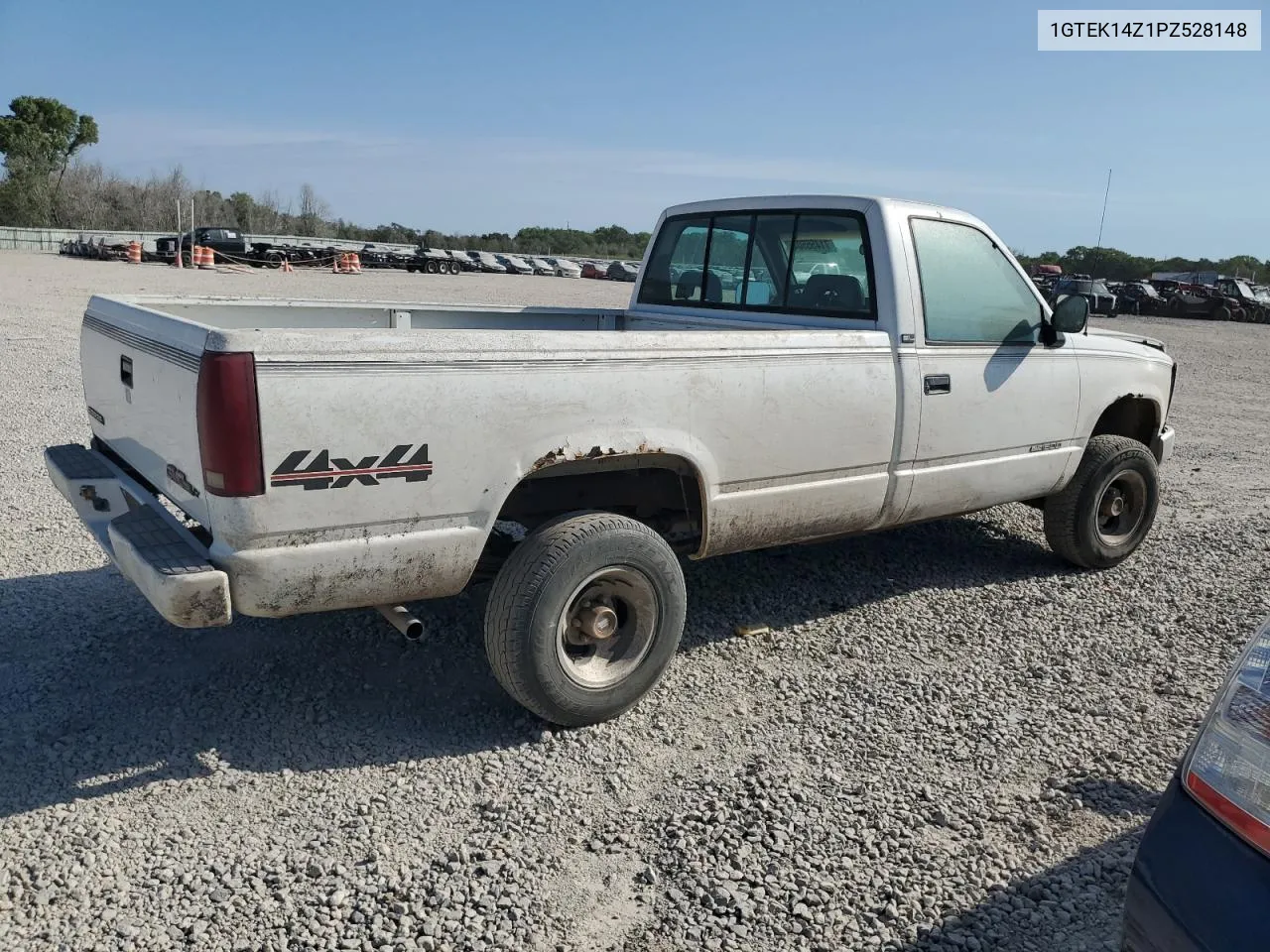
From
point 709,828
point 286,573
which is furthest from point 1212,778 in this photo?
point 286,573

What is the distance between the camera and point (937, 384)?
4688 mm

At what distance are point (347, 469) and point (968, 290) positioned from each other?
325 cm

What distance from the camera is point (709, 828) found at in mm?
3254

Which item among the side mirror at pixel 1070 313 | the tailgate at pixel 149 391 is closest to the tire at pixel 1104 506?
the side mirror at pixel 1070 313

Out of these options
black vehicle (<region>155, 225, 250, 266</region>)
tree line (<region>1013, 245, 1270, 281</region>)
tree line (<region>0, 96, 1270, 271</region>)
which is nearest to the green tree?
tree line (<region>0, 96, 1270, 271</region>)

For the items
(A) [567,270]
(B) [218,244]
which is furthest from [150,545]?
(A) [567,270]

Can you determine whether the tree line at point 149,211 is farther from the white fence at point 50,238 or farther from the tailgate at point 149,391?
the tailgate at point 149,391

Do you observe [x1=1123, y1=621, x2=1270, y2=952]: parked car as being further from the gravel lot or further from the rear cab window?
the rear cab window

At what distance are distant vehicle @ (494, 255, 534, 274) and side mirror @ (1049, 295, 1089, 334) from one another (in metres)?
55.2

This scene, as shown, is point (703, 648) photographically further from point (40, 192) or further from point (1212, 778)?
point (40, 192)

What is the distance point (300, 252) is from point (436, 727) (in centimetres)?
4674

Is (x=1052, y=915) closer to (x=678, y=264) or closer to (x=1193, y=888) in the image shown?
(x=1193, y=888)

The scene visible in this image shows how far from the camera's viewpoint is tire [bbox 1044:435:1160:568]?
567 cm

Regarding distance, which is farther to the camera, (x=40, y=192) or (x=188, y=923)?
(x=40, y=192)
